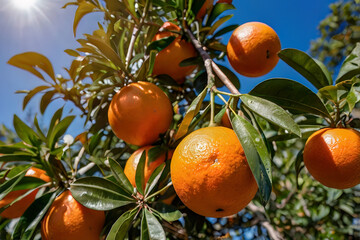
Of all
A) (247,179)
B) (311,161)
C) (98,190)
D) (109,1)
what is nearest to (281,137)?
(311,161)

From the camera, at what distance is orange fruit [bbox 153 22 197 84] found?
3.87 feet

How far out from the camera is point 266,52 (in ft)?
3.34

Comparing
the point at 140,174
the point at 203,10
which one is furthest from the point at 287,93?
the point at 203,10

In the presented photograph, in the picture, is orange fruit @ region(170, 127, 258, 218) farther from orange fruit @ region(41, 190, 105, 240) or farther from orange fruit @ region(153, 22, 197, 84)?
orange fruit @ region(153, 22, 197, 84)

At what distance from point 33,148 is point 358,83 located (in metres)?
1.14

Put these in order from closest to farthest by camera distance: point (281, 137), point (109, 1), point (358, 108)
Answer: point (281, 137)
point (109, 1)
point (358, 108)

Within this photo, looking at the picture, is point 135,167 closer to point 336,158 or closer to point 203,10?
point 336,158

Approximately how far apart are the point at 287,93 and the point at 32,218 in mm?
922

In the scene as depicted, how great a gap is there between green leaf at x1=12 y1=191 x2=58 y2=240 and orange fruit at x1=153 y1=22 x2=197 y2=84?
693 mm

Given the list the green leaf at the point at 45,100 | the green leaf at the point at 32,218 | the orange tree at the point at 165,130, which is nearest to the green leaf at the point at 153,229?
the orange tree at the point at 165,130

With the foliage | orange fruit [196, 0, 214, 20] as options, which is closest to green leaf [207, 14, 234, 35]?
orange fruit [196, 0, 214, 20]

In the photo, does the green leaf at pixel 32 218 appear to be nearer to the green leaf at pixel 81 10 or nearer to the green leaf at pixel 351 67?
the green leaf at pixel 81 10

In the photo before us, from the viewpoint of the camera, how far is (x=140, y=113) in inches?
35.8

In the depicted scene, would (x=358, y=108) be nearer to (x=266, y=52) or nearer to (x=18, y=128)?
(x=266, y=52)
